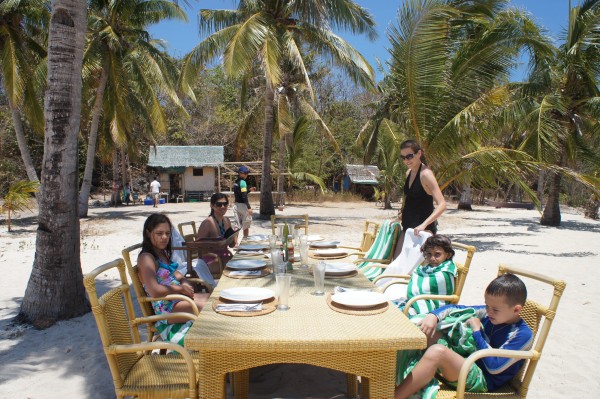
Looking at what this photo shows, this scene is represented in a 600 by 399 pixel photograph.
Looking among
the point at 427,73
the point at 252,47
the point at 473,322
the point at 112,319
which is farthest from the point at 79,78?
the point at 252,47

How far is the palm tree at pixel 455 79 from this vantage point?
25.2 feet

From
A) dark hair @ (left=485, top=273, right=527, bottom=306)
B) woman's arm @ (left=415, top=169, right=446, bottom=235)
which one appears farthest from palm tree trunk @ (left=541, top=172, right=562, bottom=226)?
dark hair @ (left=485, top=273, right=527, bottom=306)

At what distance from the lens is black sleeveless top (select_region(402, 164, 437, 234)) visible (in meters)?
4.29

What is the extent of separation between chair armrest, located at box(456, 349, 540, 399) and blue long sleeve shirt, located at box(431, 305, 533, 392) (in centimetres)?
7

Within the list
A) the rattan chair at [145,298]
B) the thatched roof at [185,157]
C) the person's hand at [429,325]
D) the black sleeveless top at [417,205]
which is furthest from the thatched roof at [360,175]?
the person's hand at [429,325]

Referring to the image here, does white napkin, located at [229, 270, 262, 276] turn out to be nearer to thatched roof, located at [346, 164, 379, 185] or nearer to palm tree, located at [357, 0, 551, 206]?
palm tree, located at [357, 0, 551, 206]

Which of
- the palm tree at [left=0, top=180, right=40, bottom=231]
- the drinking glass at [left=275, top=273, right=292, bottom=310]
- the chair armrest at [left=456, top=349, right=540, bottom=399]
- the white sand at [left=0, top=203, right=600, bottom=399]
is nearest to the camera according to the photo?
the chair armrest at [left=456, top=349, right=540, bottom=399]

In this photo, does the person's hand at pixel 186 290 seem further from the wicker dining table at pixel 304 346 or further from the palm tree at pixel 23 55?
the palm tree at pixel 23 55

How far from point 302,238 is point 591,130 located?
1426 cm

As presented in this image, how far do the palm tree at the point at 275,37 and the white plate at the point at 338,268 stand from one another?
801cm

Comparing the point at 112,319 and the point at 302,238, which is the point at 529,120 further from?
the point at 112,319

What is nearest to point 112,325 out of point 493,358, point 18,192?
point 493,358

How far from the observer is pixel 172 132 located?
30.7 metres

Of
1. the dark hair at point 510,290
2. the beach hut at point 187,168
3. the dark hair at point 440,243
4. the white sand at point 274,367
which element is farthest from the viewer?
the beach hut at point 187,168
